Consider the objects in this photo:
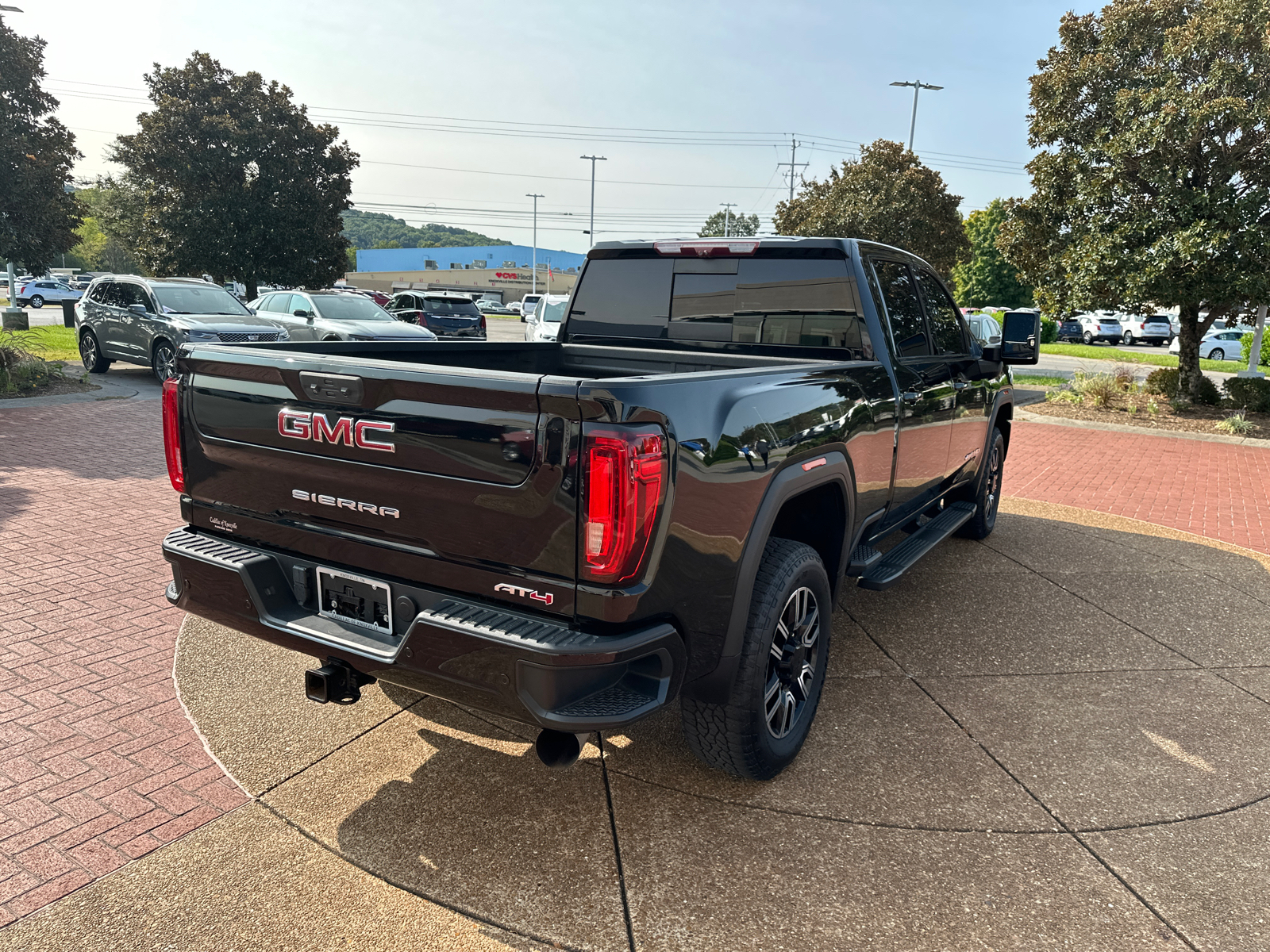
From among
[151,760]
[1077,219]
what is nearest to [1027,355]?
[151,760]

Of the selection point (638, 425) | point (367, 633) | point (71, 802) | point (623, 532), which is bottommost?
point (71, 802)

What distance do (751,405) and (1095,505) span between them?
6.86 m

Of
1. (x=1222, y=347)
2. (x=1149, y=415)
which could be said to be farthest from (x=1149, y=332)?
(x=1149, y=415)

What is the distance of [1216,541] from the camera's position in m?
7.08

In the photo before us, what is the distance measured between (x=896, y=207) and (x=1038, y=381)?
8.84m

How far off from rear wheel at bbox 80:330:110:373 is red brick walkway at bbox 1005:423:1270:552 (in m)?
15.9

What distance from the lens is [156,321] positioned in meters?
14.5

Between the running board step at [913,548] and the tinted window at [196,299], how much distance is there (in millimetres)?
13679

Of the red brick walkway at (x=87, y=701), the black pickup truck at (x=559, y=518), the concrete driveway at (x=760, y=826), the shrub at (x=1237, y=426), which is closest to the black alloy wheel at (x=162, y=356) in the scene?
the red brick walkway at (x=87, y=701)

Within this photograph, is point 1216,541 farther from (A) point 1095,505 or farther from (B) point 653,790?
(B) point 653,790

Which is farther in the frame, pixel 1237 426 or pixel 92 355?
pixel 92 355

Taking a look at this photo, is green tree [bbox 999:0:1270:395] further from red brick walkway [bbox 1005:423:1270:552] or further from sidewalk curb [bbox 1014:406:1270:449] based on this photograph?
red brick walkway [bbox 1005:423:1270:552]

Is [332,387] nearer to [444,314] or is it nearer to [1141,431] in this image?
[1141,431]

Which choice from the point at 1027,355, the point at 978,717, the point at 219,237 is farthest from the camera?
the point at 219,237
